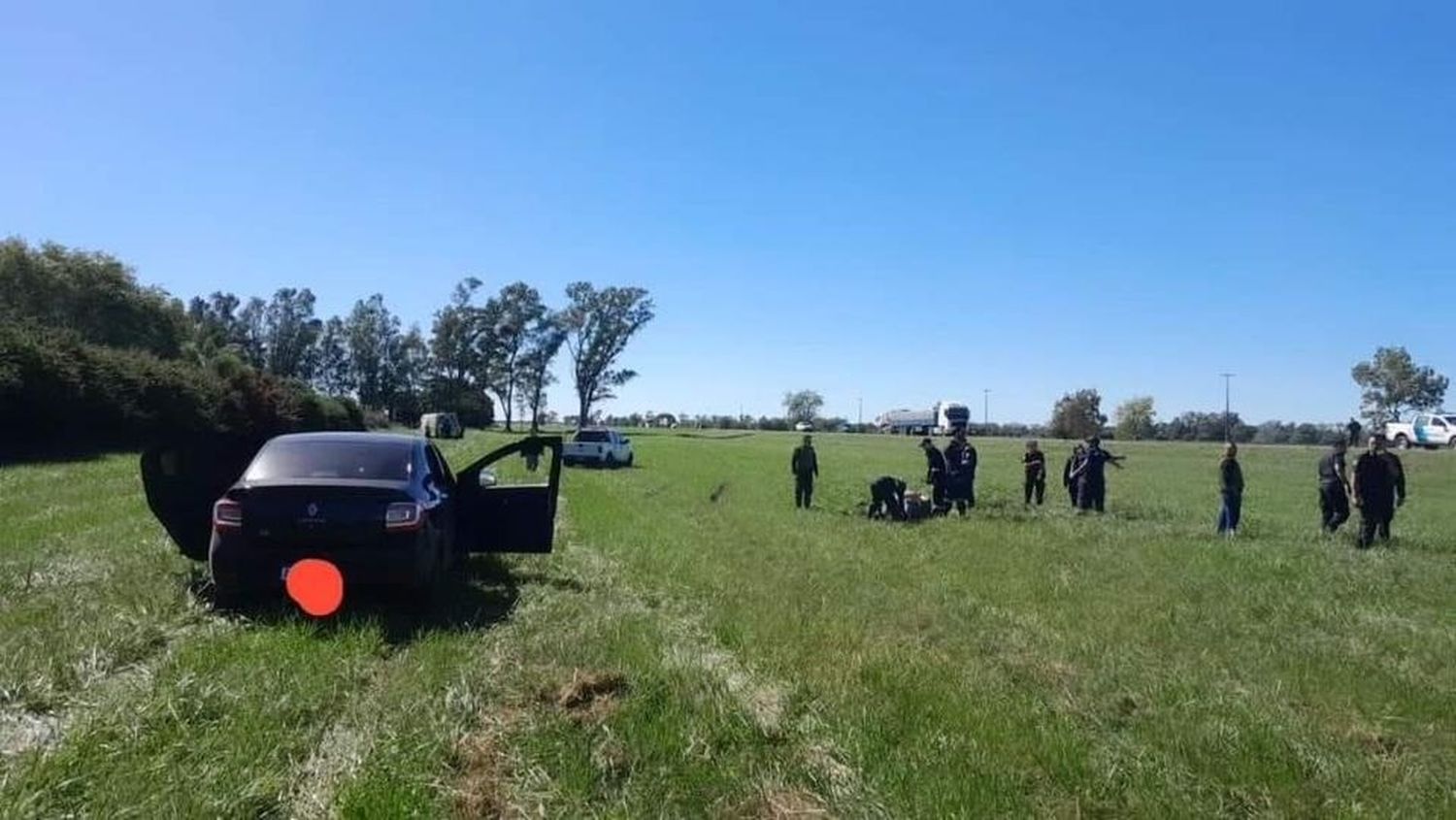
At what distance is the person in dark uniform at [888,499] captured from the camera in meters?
20.2

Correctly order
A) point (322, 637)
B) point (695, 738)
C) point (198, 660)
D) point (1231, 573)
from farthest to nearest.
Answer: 1. point (1231, 573)
2. point (322, 637)
3. point (198, 660)
4. point (695, 738)

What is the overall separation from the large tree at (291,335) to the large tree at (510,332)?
21.9m

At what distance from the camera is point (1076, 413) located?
115 metres

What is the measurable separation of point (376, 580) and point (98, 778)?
3824 mm

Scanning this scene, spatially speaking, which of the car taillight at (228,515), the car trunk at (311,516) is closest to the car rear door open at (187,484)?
the car taillight at (228,515)

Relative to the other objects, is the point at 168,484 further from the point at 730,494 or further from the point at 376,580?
the point at 730,494

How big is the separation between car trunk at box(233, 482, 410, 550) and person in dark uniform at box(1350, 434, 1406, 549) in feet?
50.0

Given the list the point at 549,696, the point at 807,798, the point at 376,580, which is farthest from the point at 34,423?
the point at 807,798

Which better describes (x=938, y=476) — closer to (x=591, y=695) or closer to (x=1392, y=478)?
(x=1392, y=478)

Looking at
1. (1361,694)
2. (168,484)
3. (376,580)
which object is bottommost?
(1361,694)

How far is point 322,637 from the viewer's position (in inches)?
303

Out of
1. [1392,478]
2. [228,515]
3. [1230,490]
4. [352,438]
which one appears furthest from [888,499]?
[228,515]

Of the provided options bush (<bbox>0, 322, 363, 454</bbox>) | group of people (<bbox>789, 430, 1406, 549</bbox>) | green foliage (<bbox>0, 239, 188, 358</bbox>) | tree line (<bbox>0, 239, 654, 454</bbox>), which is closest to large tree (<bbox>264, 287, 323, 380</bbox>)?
tree line (<bbox>0, 239, 654, 454</bbox>)

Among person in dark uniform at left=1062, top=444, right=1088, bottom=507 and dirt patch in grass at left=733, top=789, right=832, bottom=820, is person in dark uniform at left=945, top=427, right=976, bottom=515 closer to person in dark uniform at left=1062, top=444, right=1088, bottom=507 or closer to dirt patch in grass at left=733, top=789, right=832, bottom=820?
person in dark uniform at left=1062, top=444, right=1088, bottom=507
